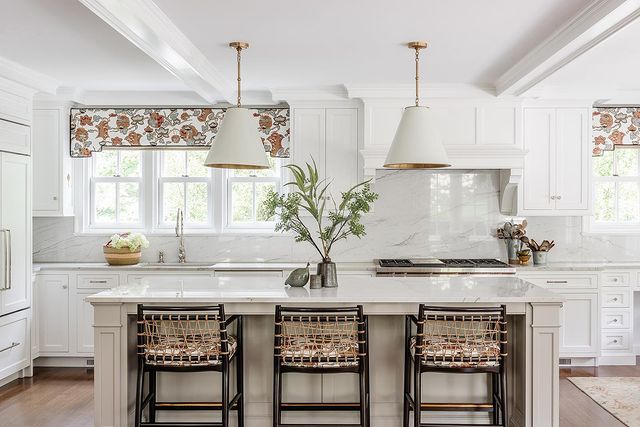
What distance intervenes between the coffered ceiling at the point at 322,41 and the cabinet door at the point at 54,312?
74.1 inches

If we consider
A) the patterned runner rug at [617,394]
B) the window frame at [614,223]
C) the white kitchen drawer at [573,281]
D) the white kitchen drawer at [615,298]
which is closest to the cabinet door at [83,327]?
the white kitchen drawer at [573,281]

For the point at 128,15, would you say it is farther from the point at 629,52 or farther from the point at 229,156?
the point at 629,52

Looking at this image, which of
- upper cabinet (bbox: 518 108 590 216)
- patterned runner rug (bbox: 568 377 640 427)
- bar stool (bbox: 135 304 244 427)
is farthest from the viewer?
upper cabinet (bbox: 518 108 590 216)

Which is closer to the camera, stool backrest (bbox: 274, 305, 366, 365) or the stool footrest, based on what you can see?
stool backrest (bbox: 274, 305, 366, 365)

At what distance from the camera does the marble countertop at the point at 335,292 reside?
3.33 metres

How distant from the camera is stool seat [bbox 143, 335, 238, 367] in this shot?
3.15 meters

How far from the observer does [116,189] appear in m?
6.21

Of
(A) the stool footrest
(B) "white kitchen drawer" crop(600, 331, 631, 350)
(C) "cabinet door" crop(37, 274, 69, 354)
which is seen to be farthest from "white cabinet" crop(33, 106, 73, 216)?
(B) "white kitchen drawer" crop(600, 331, 631, 350)

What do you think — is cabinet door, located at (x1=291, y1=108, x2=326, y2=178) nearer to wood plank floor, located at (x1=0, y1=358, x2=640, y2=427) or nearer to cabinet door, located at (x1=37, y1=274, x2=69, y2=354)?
cabinet door, located at (x1=37, y1=274, x2=69, y2=354)

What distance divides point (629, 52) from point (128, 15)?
11.4ft

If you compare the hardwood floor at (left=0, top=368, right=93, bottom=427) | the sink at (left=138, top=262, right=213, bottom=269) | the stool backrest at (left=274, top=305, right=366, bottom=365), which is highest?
the sink at (left=138, top=262, right=213, bottom=269)

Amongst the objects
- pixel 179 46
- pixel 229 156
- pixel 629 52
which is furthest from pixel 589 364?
pixel 179 46

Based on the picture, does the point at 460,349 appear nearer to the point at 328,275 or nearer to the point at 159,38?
the point at 328,275

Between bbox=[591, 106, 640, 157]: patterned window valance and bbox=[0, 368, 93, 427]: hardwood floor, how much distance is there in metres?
5.25
